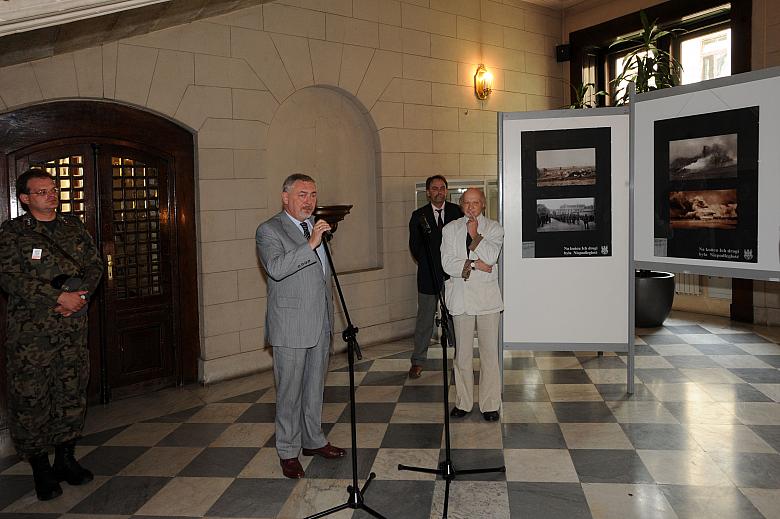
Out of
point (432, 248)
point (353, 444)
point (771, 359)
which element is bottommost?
point (771, 359)

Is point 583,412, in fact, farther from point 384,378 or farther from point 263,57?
point 263,57

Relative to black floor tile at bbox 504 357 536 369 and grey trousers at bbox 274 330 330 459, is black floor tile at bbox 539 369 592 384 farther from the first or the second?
grey trousers at bbox 274 330 330 459

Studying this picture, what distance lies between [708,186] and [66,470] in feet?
13.7

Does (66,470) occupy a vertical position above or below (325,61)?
below

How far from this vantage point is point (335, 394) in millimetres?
5207

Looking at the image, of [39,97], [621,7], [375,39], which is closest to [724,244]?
[375,39]

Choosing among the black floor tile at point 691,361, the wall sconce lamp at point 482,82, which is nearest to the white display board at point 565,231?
the black floor tile at point 691,361

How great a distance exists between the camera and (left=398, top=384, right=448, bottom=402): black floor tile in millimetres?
4961

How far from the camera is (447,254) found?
14.4 ft

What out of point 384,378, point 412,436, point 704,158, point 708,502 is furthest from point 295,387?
point 704,158

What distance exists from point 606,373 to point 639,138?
202cm

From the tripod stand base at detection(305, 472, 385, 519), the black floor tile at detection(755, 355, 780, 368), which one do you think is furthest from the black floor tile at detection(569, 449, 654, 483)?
the black floor tile at detection(755, 355, 780, 368)

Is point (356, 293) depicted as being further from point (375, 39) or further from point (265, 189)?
point (375, 39)

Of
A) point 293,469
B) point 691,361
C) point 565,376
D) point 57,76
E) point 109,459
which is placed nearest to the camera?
point 293,469
